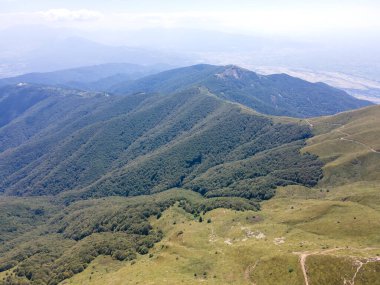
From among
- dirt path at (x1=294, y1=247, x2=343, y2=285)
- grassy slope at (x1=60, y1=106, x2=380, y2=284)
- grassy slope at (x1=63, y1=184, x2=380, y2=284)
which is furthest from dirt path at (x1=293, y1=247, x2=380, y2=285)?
grassy slope at (x1=63, y1=184, x2=380, y2=284)

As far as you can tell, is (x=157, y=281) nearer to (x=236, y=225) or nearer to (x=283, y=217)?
(x=236, y=225)

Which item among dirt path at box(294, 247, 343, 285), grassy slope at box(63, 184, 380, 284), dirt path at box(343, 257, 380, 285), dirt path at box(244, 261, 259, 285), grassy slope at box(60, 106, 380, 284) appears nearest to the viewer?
dirt path at box(343, 257, 380, 285)

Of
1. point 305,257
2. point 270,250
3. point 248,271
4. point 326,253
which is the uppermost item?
point 326,253

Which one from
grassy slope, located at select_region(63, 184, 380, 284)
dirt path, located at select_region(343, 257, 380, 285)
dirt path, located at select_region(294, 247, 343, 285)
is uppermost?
dirt path, located at select_region(343, 257, 380, 285)

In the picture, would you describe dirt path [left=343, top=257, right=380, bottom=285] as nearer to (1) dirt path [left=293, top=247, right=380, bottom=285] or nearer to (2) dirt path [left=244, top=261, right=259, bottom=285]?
(1) dirt path [left=293, top=247, right=380, bottom=285]

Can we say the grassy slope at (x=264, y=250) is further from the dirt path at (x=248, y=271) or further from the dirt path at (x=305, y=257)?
the dirt path at (x=305, y=257)

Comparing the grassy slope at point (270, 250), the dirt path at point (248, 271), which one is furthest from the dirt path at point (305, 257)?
the dirt path at point (248, 271)

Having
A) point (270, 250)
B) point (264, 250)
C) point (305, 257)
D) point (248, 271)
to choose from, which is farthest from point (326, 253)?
point (248, 271)

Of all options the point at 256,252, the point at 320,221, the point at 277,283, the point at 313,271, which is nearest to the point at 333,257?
the point at 313,271

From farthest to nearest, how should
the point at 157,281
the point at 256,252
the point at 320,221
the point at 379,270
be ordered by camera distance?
the point at 320,221
the point at 256,252
the point at 157,281
the point at 379,270

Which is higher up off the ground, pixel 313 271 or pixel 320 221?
pixel 313 271

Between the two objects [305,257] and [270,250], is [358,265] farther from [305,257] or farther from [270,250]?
[270,250]
